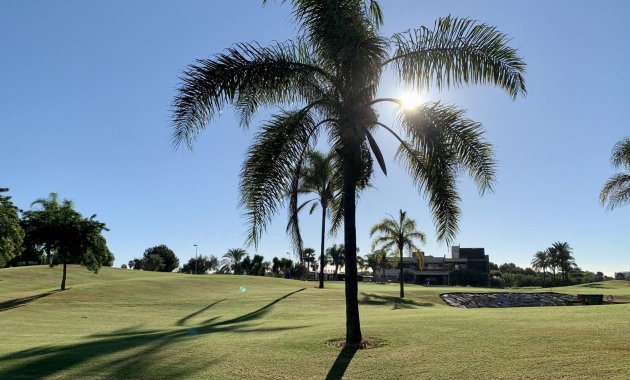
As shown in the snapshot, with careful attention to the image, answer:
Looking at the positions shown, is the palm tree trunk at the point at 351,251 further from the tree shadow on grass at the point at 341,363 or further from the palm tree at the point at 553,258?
the palm tree at the point at 553,258

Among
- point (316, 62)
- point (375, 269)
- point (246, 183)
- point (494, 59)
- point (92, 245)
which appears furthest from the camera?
point (375, 269)

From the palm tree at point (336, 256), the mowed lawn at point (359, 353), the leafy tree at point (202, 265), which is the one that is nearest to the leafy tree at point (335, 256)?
the palm tree at point (336, 256)

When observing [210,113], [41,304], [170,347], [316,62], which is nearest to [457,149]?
[316,62]

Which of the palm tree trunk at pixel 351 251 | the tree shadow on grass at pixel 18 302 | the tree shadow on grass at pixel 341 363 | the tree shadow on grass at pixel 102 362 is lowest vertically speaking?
the tree shadow on grass at pixel 18 302

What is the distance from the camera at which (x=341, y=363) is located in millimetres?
9859

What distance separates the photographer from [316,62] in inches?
498

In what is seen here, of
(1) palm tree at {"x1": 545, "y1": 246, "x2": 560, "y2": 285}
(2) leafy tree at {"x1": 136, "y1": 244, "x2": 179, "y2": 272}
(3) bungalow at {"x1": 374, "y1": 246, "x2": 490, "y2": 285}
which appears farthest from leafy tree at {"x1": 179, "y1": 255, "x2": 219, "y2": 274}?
(1) palm tree at {"x1": 545, "y1": 246, "x2": 560, "y2": 285}

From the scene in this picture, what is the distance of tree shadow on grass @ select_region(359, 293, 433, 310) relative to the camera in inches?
1269

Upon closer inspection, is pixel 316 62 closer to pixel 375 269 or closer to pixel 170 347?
pixel 170 347

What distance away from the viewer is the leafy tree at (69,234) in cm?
3136

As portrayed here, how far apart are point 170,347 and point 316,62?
7.76 metres

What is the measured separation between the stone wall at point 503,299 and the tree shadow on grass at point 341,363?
28911 mm

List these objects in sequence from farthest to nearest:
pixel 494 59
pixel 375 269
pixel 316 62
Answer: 1. pixel 375 269
2. pixel 316 62
3. pixel 494 59

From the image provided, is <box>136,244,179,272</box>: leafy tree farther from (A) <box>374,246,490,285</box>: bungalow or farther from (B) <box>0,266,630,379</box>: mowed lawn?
(B) <box>0,266,630,379</box>: mowed lawn
